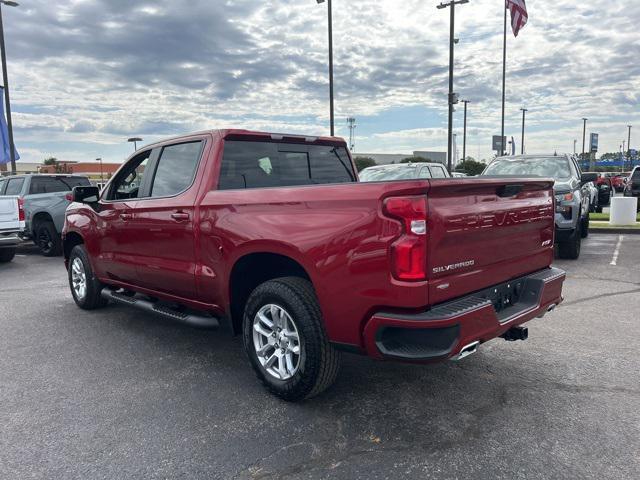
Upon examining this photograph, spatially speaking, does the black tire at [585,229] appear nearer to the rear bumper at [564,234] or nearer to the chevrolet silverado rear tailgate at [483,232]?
the rear bumper at [564,234]

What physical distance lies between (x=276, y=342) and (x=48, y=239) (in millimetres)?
10022

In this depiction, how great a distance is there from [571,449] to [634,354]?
6.30 ft

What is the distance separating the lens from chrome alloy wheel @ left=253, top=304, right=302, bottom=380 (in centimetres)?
346

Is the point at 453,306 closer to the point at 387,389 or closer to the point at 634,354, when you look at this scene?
the point at 387,389

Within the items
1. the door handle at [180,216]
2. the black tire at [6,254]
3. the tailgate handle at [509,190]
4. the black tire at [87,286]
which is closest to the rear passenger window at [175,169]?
the door handle at [180,216]

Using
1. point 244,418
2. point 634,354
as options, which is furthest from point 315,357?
point 634,354

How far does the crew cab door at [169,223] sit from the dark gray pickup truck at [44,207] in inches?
302

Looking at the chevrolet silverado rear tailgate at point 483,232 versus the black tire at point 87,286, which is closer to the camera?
the chevrolet silverado rear tailgate at point 483,232

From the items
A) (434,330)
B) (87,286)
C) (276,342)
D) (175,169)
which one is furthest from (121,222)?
(434,330)

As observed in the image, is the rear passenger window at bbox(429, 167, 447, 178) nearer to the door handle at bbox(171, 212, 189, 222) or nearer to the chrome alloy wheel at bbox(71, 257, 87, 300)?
the chrome alloy wheel at bbox(71, 257, 87, 300)

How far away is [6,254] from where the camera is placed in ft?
35.9

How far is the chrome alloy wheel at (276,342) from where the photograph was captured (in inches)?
136

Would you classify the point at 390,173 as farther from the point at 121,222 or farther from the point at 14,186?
the point at 14,186

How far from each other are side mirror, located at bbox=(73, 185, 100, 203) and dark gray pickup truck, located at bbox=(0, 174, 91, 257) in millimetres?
6504
